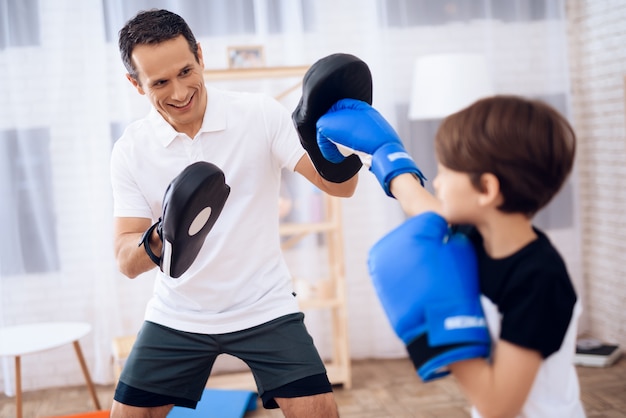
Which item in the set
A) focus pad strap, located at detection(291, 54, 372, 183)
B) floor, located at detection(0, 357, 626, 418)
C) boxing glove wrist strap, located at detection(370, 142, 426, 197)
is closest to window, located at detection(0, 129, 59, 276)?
floor, located at detection(0, 357, 626, 418)

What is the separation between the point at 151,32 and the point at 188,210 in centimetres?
51

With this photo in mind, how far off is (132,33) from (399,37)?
2.05 metres

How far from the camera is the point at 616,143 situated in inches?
143

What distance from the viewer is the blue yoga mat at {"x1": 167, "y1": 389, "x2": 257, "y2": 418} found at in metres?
3.04

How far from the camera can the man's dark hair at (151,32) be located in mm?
1899

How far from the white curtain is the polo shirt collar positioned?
4.85 feet

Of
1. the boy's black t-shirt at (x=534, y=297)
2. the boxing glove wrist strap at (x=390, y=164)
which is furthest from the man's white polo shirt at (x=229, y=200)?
the boy's black t-shirt at (x=534, y=297)

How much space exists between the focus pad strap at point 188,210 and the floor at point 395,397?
5.31 ft

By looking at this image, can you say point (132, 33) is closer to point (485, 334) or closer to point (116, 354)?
point (485, 334)

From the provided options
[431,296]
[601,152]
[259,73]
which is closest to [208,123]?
[431,296]

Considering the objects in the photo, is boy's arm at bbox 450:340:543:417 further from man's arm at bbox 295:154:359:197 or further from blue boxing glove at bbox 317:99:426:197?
man's arm at bbox 295:154:359:197

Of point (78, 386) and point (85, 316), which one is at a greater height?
point (85, 316)

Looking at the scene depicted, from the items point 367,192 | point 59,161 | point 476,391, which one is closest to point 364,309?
point 367,192

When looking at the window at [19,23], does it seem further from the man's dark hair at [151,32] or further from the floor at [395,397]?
the man's dark hair at [151,32]
